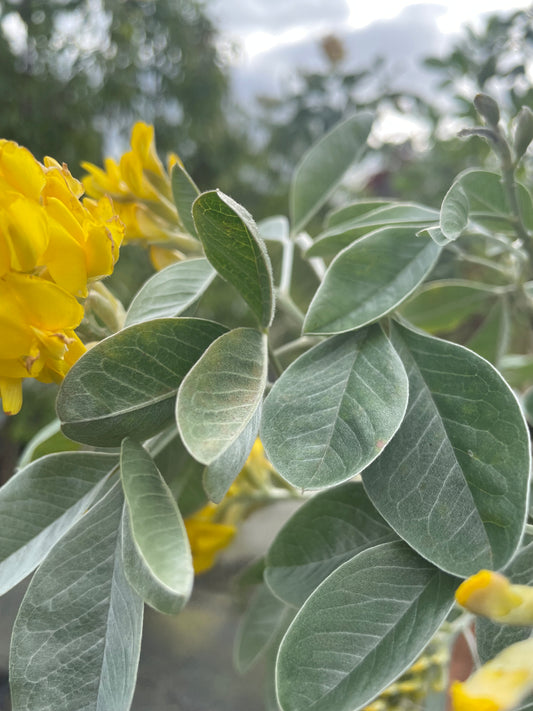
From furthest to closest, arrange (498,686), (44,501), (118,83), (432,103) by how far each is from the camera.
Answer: (118,83), (432,103), (44,501), (498,686)

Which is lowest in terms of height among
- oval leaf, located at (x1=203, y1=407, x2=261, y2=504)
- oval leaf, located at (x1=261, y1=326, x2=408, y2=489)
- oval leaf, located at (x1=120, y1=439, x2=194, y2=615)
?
oval leaf, located at (x1=261, y1=326, x2=408, y2=489)

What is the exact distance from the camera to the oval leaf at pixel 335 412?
0.58 ft

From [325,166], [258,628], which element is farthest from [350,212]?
[258,628]

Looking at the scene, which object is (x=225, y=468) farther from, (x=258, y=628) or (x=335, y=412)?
(x=258, y=628)

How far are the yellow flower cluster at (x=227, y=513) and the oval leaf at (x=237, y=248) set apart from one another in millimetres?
143

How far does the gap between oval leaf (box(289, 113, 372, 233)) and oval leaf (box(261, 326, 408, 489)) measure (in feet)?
0.51

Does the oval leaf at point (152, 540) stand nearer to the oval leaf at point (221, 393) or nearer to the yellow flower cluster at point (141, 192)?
the oval leaf at point (221, 393)

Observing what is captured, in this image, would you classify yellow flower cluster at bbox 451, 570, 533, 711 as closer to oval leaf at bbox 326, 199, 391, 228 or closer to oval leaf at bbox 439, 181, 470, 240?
oval leaf at bbox 439, 181, 470, 240

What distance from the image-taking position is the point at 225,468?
0.52 feet

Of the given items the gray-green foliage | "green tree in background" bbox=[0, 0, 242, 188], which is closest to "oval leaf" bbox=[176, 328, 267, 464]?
the gray-green foliage

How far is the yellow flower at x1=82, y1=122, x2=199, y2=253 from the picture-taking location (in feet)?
0.92

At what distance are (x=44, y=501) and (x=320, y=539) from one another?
0.34 ft

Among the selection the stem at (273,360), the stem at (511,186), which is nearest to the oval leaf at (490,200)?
the stem at (511,186)

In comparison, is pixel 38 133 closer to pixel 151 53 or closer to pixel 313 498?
pixel 151 53
